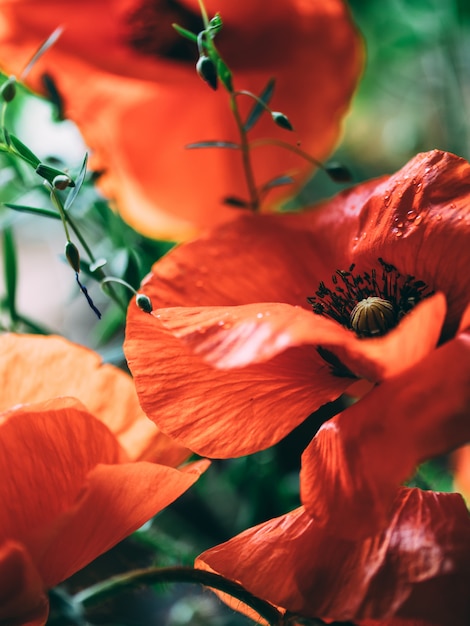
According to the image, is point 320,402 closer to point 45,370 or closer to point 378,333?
point 378,333

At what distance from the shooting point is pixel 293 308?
0.91 ft

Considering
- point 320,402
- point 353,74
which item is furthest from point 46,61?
point 320,402

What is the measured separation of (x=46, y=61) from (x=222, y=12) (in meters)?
0.12

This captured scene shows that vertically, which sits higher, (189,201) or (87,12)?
(87,12)

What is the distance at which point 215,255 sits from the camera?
38cm

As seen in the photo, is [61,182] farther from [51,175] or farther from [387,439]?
[387,439]

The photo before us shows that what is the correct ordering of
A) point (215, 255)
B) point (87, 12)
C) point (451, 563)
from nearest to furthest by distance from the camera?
point (451, 563), point (215, 255), point (87, 12)

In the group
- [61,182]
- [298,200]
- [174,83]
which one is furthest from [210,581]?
[298,200]

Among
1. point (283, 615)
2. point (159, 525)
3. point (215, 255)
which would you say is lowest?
point (159, 525)

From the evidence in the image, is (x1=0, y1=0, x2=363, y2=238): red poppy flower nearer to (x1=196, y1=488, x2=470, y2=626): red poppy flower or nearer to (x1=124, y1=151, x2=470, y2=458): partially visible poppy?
(x1=124, y1=151, x2=470, y2=458): partially visible poppy

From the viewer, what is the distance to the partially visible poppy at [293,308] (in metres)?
0.26

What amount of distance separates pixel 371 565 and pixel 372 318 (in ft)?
0.37

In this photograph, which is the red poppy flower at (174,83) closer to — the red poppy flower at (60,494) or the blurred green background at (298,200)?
the blurred green background at (298,200)

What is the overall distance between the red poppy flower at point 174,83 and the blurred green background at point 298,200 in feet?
0.12
